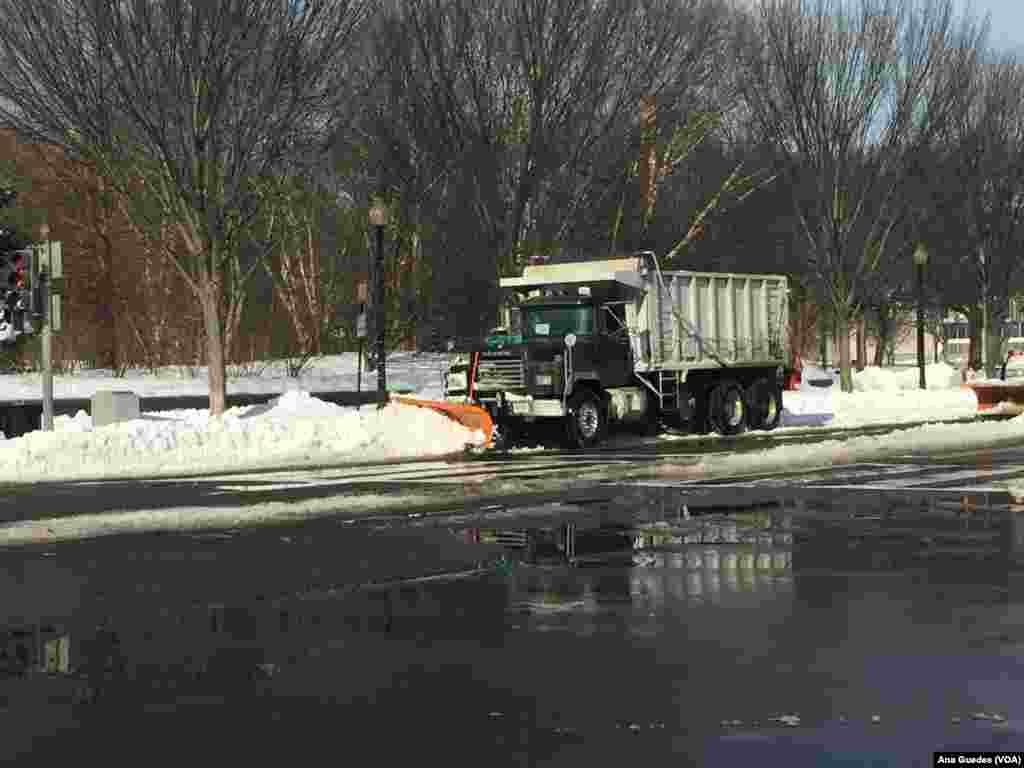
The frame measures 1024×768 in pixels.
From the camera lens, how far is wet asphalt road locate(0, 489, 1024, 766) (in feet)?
23.8

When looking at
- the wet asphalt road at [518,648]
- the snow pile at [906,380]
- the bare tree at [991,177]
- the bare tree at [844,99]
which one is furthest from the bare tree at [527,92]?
the wet asphalt road at [518,648]

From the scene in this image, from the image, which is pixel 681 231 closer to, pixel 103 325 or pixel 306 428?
pixel 103 325

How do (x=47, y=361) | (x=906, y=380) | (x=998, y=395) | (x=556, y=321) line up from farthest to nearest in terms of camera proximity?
1. (x=906, y=380)
2. (x=998, y=395)
3. (x=556, y=321)
4. (x=47, y=361)

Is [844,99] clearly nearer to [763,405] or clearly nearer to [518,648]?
[763,405]

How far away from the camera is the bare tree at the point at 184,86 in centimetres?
3177

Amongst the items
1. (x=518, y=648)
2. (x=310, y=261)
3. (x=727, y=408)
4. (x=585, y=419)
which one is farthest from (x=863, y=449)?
(x=310, y=261)

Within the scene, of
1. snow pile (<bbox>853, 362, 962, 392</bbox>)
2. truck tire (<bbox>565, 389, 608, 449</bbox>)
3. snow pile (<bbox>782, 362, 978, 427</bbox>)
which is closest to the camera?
truck tire (<bbox>565, 389, 608, 449</bbox>)

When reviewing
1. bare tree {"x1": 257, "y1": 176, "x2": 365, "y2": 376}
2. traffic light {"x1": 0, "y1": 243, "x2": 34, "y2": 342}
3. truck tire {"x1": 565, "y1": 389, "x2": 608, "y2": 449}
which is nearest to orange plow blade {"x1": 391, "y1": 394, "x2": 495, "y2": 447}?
truck tire {"x1": 565, "y1": 389, "x2": 608, "y2": 449}

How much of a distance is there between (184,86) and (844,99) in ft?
73.0

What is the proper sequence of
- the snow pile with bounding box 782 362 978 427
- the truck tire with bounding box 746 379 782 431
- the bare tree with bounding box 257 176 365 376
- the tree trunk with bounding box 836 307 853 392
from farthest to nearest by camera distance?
the bare tree with bounding box 257 176 365 376 < the tree trunk with bounding box 836 307 853 392 < the snow pile with bounding box 782 362 978 427 < the truck tire with bounding box 746 379 782 431

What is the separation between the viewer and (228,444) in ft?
89.9

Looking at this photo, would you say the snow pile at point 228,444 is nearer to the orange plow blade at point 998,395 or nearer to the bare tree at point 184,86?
the bare tree at point 184,86

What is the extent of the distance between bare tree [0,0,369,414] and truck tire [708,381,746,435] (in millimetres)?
9732

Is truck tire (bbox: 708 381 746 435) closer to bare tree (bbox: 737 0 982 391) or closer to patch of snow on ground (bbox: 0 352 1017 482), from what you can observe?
patch of snow on ground (bbox: 0 352 1017 482)
